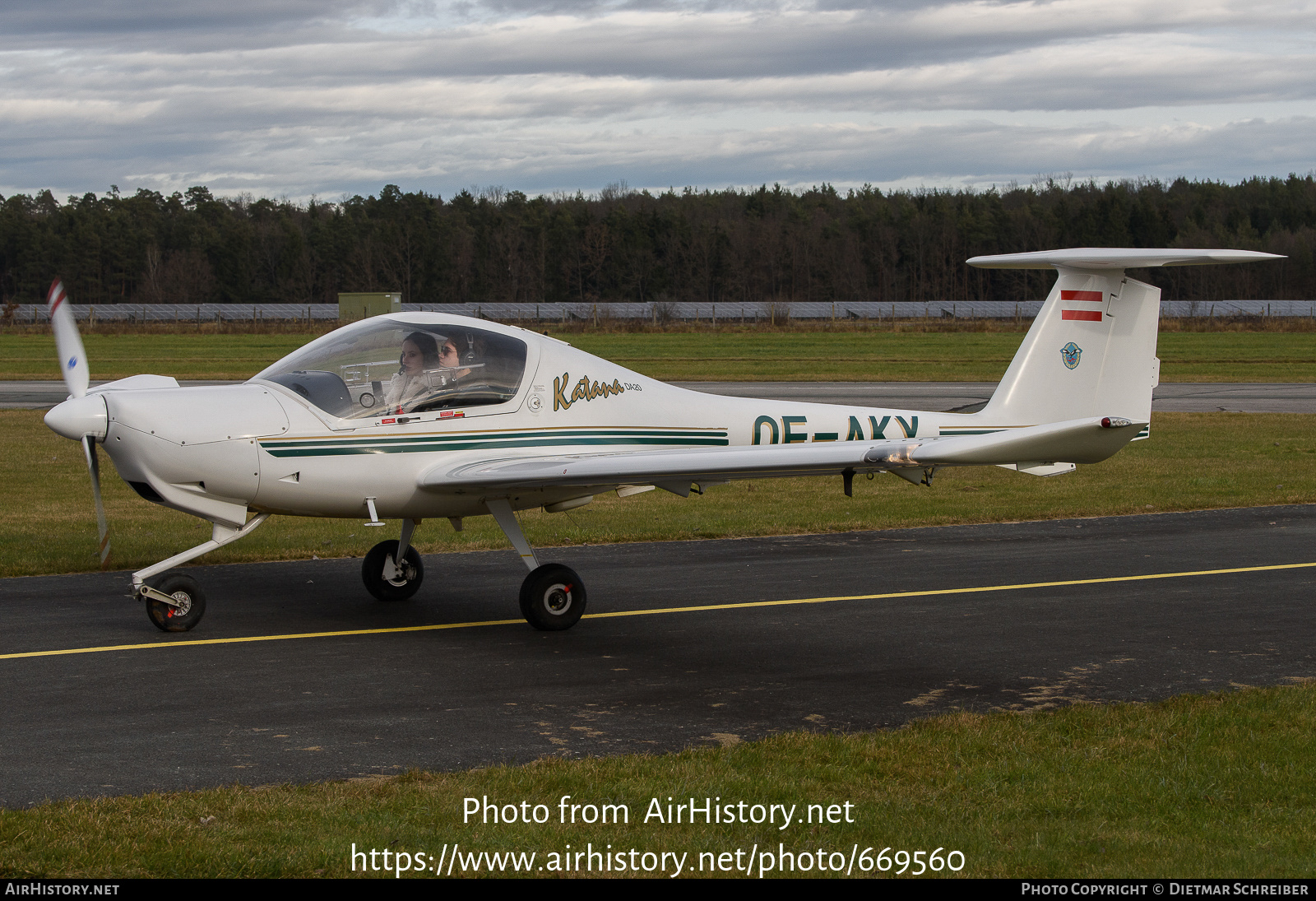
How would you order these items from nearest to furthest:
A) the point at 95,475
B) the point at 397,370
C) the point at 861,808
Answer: the point at 861,808
the point at 95,475
the point at 397,370

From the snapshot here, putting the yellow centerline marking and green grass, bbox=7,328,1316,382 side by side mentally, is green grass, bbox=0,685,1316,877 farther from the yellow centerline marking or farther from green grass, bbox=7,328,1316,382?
green grass, bbox=7,328,1316,382

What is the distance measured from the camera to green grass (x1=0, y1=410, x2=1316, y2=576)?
1344 centimetres

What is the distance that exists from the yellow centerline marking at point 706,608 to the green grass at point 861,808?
3.42 metres

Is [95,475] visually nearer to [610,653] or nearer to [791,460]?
[610,653]

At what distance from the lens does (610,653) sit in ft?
30.1

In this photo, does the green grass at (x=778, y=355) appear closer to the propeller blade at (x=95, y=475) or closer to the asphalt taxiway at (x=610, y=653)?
the asphalt taxiway at (x=610, y=653)

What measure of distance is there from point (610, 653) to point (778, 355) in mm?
39637

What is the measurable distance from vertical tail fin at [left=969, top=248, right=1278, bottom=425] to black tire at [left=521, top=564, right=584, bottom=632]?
4.37 meters

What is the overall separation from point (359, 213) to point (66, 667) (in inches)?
5040

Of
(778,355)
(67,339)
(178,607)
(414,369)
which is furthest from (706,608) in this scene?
(778,355)

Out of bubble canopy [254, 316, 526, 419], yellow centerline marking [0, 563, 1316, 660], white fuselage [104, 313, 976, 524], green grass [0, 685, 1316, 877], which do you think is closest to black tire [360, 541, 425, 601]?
yellow centerline marking [0, 563, 1316, 660]

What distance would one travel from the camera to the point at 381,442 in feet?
31.0

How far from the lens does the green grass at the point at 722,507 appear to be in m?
13.4

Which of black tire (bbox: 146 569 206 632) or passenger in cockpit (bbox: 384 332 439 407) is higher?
passenger in cockpit (bbox: 384 332 439 407)
